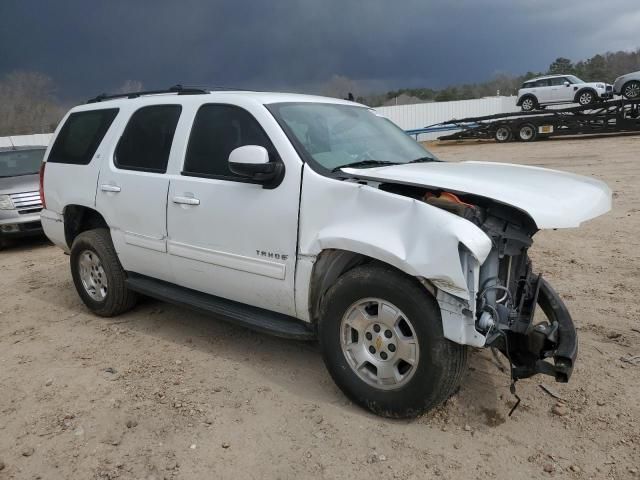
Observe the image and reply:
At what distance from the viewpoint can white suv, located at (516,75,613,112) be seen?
2548cm

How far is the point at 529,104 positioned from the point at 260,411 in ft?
92.6

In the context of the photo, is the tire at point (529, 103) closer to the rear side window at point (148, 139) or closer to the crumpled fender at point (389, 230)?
the rear side window at point (148, 139)

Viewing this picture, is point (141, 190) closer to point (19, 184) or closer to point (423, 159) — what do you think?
point (423, 159)

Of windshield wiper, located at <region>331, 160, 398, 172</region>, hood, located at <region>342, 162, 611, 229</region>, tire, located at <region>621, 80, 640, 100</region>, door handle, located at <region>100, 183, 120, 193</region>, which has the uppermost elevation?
tire, located at <region>621, 80, 640, 100</region>

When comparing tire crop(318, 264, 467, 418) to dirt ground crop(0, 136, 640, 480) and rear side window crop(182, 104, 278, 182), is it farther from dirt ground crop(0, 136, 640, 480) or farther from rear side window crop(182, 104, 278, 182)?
rear side window crop(182, 104, 278, 182)

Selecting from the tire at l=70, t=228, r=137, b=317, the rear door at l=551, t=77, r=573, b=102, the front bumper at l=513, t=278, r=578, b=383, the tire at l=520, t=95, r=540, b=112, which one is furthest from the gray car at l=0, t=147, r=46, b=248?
the tire at l=520, t=95, r=540, b=112

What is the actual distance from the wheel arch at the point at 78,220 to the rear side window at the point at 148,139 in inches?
29.9

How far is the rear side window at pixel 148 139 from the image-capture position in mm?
4395

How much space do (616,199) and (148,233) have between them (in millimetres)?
8142

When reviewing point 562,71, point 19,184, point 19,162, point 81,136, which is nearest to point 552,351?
point 81,136

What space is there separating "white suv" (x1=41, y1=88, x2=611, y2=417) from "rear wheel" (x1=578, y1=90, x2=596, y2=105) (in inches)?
974

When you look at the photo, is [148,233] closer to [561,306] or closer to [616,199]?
[561,306]

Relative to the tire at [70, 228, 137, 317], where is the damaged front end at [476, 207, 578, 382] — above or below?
above

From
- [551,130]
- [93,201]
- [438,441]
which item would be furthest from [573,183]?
[551,130]
